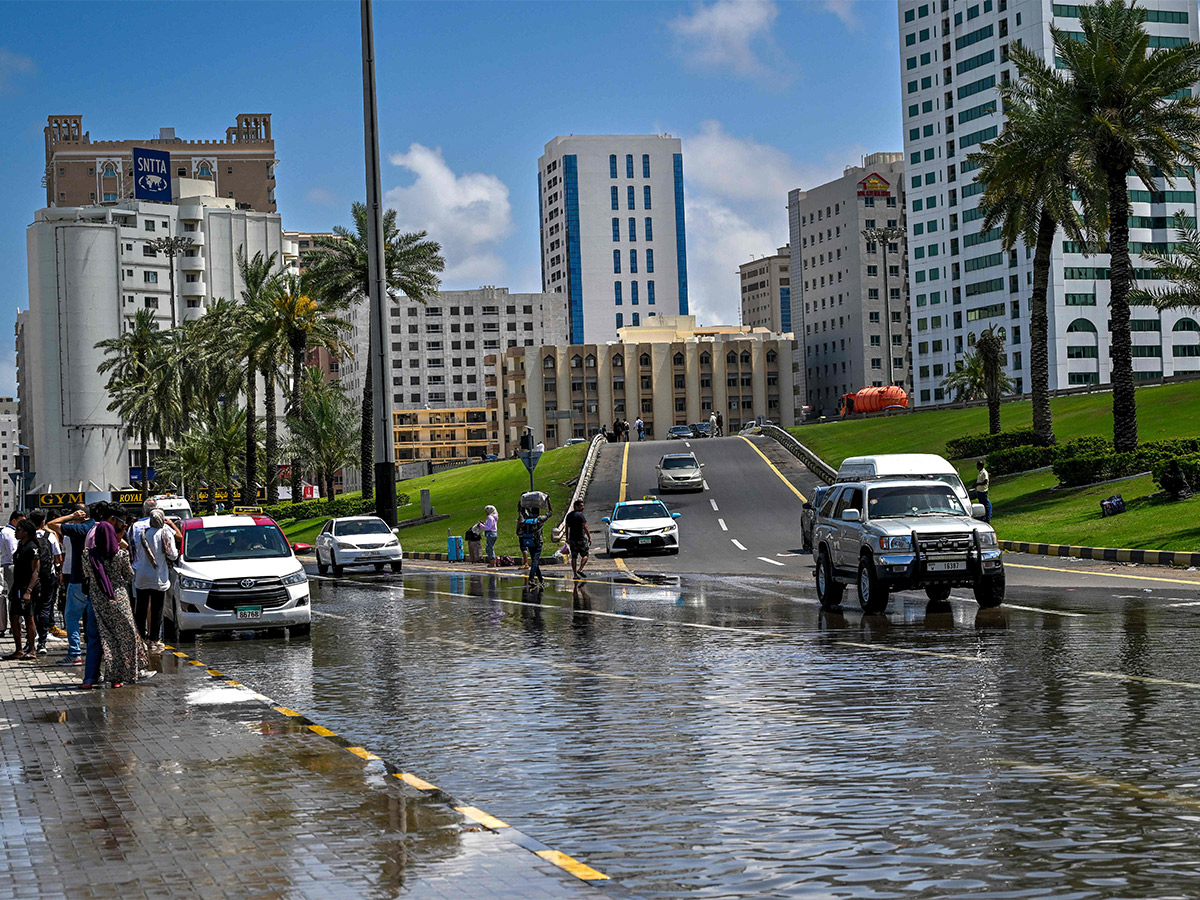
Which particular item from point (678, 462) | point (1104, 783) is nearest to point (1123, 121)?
point (678, 462)

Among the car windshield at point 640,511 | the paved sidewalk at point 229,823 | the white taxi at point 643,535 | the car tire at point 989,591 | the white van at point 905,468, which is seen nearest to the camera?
the paved sidewalk at point 229,823

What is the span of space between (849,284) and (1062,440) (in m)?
121

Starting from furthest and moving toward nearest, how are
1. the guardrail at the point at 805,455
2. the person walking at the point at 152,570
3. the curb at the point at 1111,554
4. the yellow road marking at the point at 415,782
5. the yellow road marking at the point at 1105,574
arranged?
the guardrail at the point at 805,455, the curb at the point at 1111,554, the yellow road marking at the point at 1105,574, the person walking at the point at 152,570, the yellow road marking at the point at 415,782

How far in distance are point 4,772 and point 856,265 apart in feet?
558

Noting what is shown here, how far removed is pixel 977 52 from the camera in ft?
443

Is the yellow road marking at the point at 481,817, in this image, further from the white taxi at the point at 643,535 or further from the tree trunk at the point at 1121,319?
the tree trunk at the point at 1121,319

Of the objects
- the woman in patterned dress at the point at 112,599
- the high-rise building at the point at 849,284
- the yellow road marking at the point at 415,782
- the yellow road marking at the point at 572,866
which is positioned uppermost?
the high-rise building at the point at 849,284

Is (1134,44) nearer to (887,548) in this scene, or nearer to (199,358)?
(887,548)

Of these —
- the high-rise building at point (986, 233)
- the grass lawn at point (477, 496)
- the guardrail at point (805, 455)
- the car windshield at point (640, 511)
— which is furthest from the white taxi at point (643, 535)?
the high-rise building at point (986, 233)

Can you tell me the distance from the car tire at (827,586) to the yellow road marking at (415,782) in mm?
12618

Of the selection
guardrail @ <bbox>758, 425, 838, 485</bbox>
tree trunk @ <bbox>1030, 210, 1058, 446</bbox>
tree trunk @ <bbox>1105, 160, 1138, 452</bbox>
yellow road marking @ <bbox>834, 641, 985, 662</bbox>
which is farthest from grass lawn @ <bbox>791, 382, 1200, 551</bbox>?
yellow road marking @ <bbox>834, 641, 985, 662</bbox>

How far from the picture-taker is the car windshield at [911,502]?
788 inches

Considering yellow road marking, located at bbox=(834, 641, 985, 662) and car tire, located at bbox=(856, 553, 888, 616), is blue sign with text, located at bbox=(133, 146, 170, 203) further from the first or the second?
yellow road marking, located at bbox=(834, 641, 985, 662)

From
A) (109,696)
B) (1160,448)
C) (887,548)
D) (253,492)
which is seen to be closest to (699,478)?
(1160,448)
